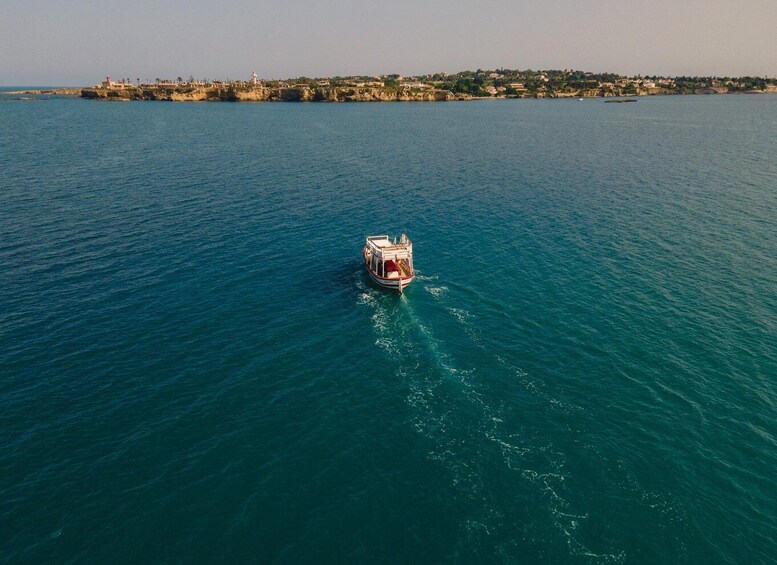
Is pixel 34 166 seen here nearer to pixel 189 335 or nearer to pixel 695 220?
pixel 189 335

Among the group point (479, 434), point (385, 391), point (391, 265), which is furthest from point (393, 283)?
point (479, 434)

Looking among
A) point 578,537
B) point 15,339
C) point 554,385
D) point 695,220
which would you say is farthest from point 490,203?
point 15,339

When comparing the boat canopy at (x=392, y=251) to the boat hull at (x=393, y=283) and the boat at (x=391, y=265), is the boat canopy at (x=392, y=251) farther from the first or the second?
the boat hull at (x=393, y=283)

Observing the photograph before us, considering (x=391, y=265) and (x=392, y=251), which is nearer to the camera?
(x=392, y=251)

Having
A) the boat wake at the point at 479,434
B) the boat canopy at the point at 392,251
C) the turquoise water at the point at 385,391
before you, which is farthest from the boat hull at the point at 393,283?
the boat wake at the point at 479,434

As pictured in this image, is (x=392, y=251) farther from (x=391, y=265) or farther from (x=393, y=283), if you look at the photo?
(x=393, y=283)
